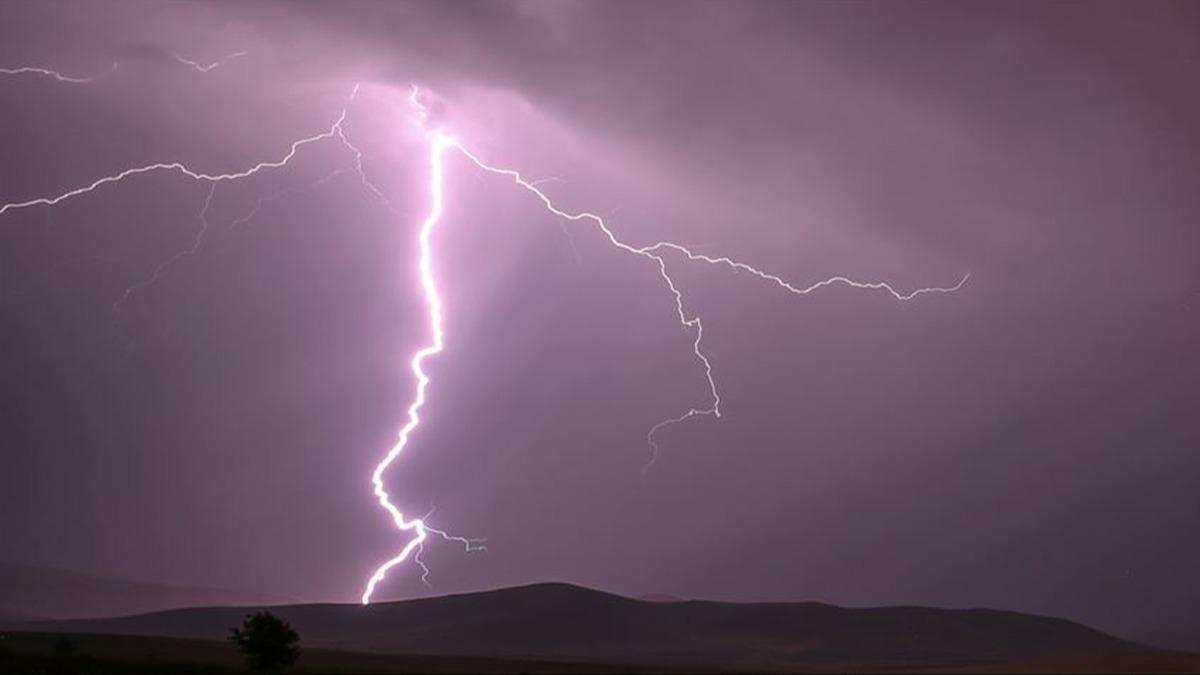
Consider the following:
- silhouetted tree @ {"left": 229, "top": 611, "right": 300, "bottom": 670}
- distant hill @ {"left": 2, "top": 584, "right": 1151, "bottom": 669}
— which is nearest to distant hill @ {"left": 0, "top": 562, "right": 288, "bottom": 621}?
distant hill @ {"left": 2, "top": 584, "right": 1151, "bottom": 669}

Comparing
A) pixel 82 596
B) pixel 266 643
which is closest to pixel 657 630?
pixel 266 643

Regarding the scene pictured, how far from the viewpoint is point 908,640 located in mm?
54188

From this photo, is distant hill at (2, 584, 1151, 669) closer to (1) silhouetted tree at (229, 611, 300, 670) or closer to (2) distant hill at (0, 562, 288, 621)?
(1) silhouetted tree at (229, 611, 300, 670)

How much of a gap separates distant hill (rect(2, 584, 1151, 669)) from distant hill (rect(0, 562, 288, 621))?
47.7 meters

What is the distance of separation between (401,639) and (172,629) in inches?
492

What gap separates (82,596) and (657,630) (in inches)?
3354

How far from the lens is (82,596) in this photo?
395 ft

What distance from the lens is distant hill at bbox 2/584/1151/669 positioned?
49.0 meters

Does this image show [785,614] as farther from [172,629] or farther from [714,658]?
[172,629]

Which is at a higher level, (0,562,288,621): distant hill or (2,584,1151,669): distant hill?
(0,562,288,621): distant hill

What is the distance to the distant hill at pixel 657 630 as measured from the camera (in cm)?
4900

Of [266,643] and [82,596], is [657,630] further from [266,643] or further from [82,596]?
[82,596]

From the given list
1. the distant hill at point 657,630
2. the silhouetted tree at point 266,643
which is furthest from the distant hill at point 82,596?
the silhouetted tree at point 266,643

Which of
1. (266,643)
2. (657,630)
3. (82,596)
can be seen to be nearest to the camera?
(266,643)
